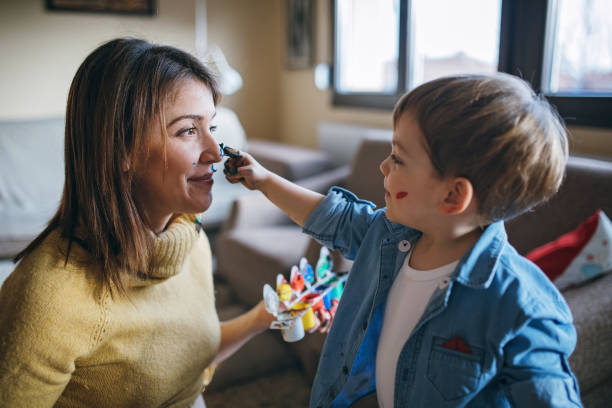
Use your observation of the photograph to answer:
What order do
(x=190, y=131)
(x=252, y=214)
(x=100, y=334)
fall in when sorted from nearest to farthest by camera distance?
(x=100, y=334)
(x=190, y=131)
(x=252, y=214)

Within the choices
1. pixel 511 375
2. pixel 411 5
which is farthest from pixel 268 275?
pixel 411 5

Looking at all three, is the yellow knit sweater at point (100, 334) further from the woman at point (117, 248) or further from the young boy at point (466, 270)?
the young boy at point (466, 270)

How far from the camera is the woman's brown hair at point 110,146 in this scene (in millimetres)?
769

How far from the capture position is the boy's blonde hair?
66 centimetres

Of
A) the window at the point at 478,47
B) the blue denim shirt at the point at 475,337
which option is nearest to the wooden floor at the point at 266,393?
the blue denim shirt at the point at 475,337

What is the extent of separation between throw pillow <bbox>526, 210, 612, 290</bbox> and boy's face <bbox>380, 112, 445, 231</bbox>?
635 mm

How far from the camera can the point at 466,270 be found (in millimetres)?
694

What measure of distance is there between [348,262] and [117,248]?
0.50 meters

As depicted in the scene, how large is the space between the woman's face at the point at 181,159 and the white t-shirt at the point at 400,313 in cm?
39

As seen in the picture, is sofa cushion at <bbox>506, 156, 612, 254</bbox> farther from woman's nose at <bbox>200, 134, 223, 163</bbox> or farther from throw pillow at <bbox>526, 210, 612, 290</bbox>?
woman's nose at <bbox>200, 134, 223, 163</bbox>

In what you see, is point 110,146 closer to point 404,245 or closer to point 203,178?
point 203,178

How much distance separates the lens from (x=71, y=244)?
2.54 feet

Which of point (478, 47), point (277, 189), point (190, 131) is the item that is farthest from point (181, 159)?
point (478, 47)

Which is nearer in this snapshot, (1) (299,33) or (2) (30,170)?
(2) (30,170)
